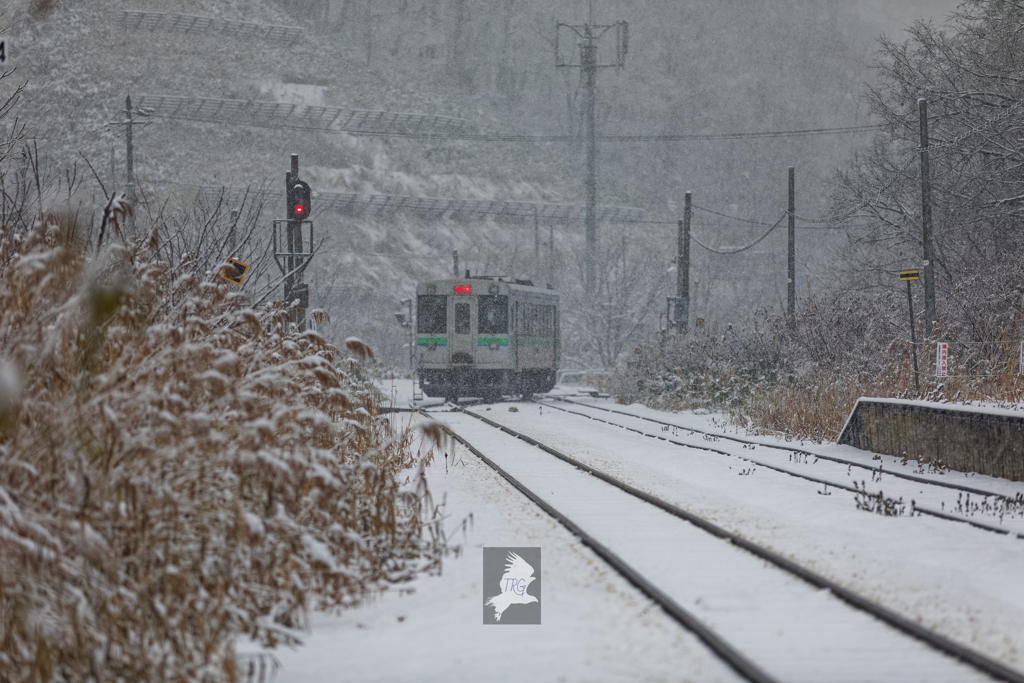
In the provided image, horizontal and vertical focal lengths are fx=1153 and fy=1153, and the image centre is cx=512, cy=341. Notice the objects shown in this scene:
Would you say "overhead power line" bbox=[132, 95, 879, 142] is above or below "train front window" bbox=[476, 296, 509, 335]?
above

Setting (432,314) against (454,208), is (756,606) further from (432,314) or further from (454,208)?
(454,208)

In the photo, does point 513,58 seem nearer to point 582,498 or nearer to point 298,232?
point 298,232

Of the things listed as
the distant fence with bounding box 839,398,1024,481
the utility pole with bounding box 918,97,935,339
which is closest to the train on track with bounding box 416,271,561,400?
the utility pole with bounding box 918,97,935,339

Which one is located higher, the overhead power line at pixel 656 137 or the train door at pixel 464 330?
the overhead power line at pixel 656 137

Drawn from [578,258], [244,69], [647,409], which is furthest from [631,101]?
[647,409]

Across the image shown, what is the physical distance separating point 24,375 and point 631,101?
140795 millimetres

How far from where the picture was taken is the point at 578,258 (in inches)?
3268

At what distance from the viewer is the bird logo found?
20.8ft

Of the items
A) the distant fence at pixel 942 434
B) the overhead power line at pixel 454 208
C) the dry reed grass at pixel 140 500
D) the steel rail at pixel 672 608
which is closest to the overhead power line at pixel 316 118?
the overhead power line at pixel 454 208

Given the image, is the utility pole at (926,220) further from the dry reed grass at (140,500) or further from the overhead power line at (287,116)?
the overhead power line at (287,116)

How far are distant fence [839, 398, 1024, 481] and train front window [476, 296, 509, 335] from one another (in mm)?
13406

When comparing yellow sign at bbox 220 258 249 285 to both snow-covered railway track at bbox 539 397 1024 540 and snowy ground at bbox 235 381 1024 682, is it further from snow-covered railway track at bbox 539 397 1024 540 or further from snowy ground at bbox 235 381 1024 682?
snow-covered railway track at bbox 539 397 1024 540

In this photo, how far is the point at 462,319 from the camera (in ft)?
93.2

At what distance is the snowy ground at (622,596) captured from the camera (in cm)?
523
